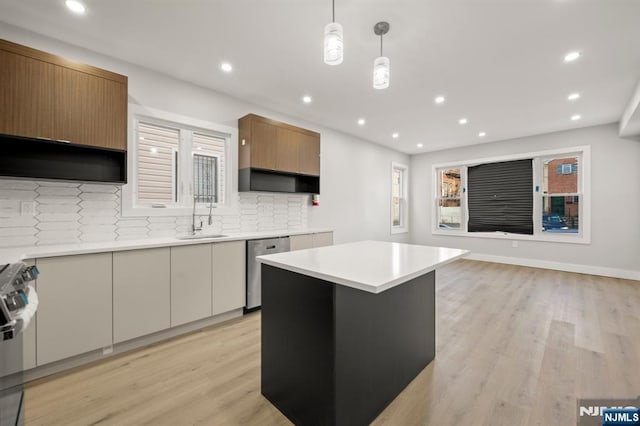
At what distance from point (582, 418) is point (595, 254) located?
4.99m

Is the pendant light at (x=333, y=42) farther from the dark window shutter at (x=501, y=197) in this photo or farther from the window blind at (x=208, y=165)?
the dark window shutter at (x=501, y=197)

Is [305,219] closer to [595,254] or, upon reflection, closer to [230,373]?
[230,373]

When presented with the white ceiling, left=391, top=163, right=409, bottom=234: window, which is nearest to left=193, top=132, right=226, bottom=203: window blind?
the white ceiling

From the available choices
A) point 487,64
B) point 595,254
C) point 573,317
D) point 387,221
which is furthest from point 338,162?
point 595,254

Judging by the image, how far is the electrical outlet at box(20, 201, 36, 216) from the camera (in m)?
2.31

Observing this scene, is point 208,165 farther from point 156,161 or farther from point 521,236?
point 521,236

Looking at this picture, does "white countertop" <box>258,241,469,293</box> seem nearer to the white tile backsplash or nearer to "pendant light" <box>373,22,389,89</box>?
"pendant light" <box>373,22,389,89</box>

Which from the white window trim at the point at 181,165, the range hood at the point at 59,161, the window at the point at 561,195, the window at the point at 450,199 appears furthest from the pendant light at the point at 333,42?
the window at the point at 450,199

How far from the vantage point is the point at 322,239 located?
424cm

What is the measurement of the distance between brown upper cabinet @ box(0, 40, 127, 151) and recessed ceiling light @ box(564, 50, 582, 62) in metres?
4.45

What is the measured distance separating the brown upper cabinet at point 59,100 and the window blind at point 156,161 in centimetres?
46

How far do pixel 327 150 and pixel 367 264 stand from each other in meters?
3.86

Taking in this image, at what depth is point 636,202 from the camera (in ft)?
15.4

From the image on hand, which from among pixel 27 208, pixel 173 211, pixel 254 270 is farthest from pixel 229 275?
pixel 27 208
